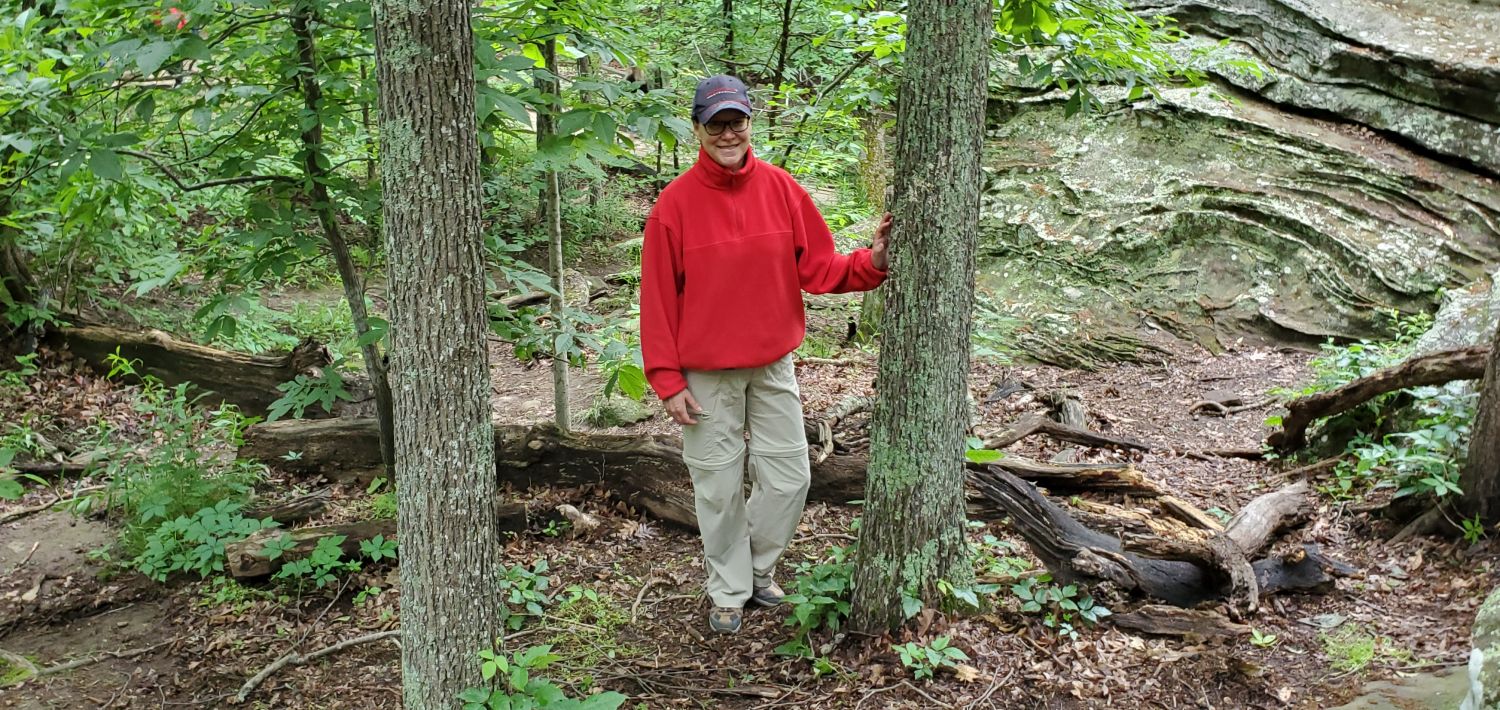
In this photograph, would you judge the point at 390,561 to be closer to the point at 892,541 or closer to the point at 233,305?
the point at 233,305

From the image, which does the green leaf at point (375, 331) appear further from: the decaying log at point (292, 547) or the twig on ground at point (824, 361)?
the twig on ground at point (824, 361)

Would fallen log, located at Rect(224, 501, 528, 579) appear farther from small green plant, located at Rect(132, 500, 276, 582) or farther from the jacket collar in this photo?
the jacket collar

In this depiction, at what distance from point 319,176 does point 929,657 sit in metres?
3.55

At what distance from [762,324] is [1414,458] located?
3.11 metres

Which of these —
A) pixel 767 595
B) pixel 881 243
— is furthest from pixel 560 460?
pixel 881 243

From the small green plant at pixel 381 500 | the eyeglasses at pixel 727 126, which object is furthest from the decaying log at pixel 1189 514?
the small green plant at pixel 381 500

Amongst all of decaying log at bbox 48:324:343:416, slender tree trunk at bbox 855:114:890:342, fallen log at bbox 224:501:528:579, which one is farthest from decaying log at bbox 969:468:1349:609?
slender tree trunk at bbox 855:114:890:342

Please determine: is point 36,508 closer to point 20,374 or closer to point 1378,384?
point 20,374

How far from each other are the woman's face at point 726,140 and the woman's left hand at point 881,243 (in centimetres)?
65

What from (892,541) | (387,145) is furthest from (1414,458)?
(387,145)

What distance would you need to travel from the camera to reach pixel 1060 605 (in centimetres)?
407

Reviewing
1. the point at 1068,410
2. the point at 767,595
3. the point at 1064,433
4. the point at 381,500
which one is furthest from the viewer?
the point at 1068,410

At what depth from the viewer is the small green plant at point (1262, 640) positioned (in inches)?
149

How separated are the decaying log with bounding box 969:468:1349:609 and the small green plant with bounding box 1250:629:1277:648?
16 cm
